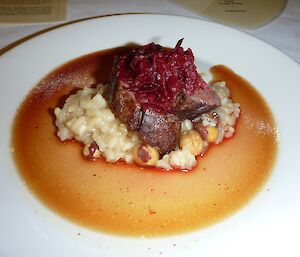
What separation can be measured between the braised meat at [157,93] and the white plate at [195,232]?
0.73 m

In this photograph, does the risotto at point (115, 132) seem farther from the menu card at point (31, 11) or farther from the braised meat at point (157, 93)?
the menu card at point (31, 11)

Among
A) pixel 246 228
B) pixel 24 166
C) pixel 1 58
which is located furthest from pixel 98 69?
pixel 246 228

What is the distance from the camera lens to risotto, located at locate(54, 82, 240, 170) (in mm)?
3139

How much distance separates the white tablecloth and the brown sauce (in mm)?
1028

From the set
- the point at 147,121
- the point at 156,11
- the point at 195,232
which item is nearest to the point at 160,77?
the point at 147,121

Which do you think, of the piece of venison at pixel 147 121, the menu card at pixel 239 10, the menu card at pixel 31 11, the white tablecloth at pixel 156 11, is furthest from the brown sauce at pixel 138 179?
the menu card at pixel 239 10

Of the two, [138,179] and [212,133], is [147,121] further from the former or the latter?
[212,133]

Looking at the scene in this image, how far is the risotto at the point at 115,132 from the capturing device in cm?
314

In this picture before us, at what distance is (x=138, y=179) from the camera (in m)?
3.04

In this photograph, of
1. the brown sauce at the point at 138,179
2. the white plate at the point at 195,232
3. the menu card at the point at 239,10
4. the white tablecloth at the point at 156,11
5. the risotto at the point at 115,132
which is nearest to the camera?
the white plate at the point at 195,232

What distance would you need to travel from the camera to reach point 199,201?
2891 millimetres

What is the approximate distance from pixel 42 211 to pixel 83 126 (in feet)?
2.52

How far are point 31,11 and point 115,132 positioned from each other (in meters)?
2.14

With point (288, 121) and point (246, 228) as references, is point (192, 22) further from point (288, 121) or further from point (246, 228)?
point (246, 228)
